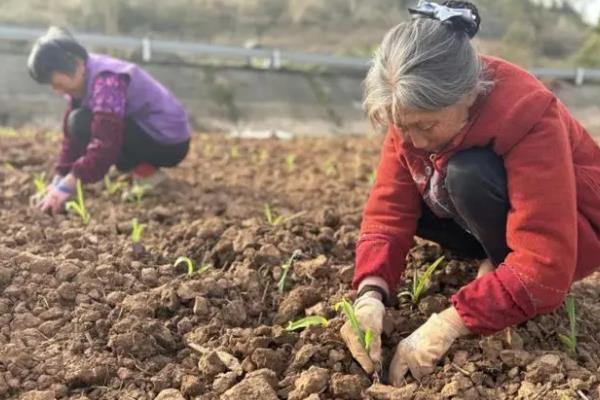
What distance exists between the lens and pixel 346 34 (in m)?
11.9

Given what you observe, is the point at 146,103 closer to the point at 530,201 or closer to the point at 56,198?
the point at 56,198

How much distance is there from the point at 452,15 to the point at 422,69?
184 mm

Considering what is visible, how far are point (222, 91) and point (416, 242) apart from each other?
230 inches

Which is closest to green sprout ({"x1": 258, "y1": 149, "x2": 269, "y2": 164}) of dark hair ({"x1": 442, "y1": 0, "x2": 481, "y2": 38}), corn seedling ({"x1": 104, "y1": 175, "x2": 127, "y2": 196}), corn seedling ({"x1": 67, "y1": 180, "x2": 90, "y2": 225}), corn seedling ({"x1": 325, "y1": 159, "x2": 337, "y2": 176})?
corn seedling ({"x1": 325, "y1": 159, "x2": 337, "y2": 176})

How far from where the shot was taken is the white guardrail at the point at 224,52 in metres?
7.94

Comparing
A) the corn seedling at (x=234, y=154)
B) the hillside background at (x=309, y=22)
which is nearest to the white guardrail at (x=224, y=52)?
the hillside background at (x=309, y=22)

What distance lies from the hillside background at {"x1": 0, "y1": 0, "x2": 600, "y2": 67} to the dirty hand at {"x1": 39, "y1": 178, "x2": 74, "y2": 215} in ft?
23.5

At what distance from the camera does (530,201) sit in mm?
1862

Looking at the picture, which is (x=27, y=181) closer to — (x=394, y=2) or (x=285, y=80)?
(x=285, y=80)

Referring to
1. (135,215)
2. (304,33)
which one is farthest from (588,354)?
(304,33)

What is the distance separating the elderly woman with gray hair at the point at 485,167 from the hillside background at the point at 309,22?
8.71m

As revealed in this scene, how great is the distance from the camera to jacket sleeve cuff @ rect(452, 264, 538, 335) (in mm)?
1845

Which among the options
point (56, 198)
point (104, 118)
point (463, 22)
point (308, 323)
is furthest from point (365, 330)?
point (104, 118)

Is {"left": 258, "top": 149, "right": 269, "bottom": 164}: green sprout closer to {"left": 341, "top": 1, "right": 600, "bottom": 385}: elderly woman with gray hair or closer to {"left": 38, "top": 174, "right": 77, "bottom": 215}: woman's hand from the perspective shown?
{"left": 38, "top": 174, "right": 77, "bottom": 215}: woman's hand
